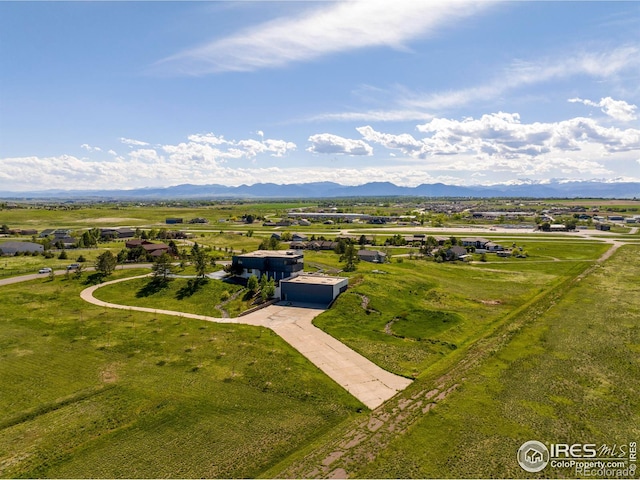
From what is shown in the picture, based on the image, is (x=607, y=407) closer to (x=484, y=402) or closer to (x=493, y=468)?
(x=484, y=402)

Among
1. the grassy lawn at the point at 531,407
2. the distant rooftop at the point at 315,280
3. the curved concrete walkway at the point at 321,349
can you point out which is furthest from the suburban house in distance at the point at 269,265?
the grassy lawn at the point at 531,407

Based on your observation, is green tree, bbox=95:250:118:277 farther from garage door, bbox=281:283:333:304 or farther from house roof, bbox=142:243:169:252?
garage door, bbox=281:283:333:304

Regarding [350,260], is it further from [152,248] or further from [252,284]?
[152,248]

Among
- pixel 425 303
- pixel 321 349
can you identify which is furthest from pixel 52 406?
pixel 425 303

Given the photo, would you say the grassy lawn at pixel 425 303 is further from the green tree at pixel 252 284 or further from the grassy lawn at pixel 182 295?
the grassy lawn at pixel 182 295

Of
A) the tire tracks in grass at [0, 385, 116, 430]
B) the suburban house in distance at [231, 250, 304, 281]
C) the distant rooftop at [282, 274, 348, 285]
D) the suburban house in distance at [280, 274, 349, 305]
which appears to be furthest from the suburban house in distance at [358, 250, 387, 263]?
the tire tracks in grass at [0, 385, 116, 430]

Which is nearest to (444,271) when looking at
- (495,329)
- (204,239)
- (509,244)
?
(495,329)
